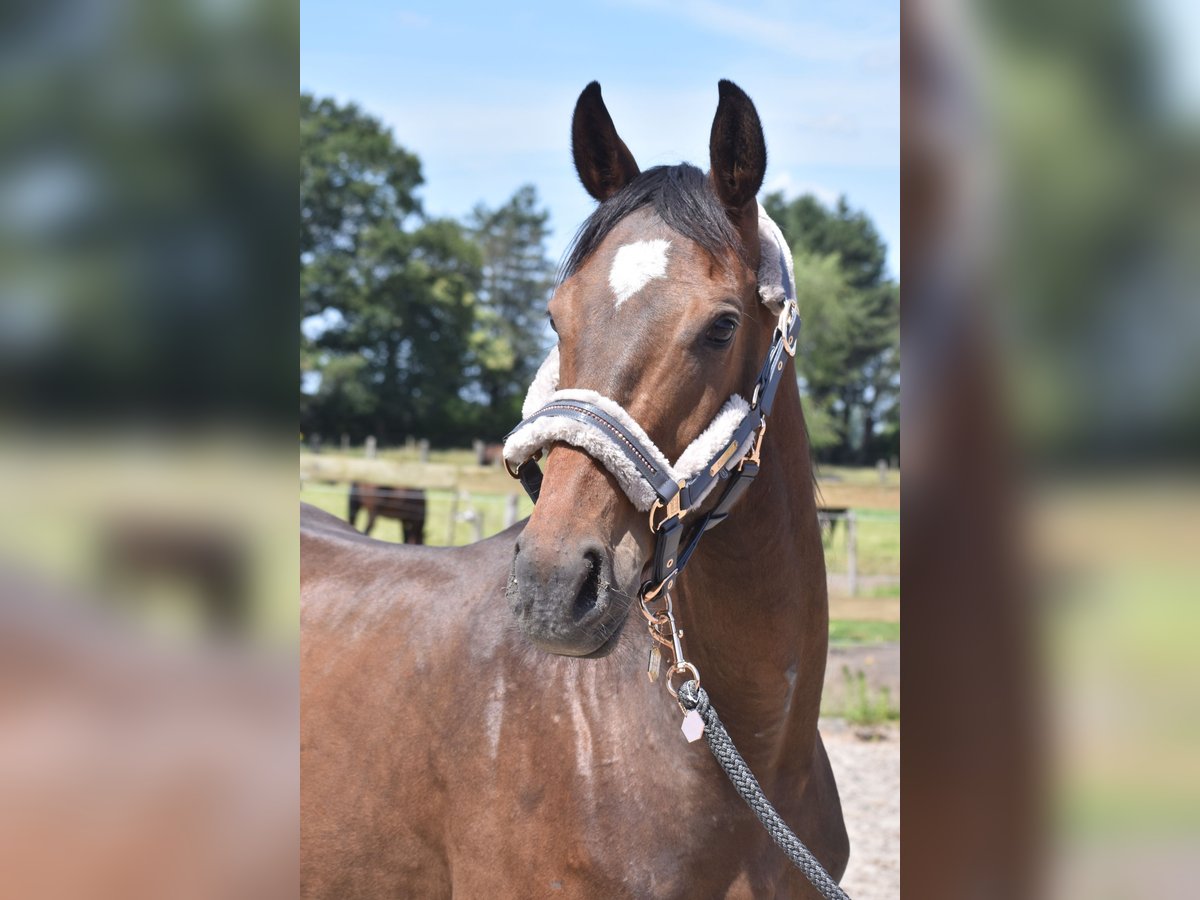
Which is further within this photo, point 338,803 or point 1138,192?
point 338,803

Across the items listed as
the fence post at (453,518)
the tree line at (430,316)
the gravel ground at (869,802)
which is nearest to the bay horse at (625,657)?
the gravel ground at (869,802)

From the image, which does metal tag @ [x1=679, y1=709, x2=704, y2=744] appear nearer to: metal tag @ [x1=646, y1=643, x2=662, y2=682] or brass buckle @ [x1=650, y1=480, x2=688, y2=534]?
metal tag @ [x1=646, y1=643, x2=662, y2=682]

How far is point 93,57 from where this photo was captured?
72 cm

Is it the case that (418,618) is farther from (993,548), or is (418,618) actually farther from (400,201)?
(400,201)

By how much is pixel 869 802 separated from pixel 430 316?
32.9 meters

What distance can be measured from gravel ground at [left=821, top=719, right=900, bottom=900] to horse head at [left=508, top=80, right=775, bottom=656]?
9.55ft

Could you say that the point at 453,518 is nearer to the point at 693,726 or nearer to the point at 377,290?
the point at 693,726

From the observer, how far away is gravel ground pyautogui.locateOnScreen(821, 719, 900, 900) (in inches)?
206

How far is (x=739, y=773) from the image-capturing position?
2078 mm

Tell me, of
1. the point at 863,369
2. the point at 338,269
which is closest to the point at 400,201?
the point at 338,269

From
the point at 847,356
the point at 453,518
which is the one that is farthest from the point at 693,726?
the point at 847,356

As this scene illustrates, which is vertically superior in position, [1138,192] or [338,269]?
[338,269]

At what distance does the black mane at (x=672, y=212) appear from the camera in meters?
2.10

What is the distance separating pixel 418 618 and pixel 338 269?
35031mm
